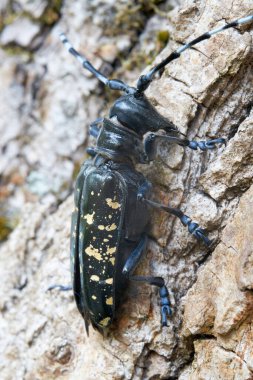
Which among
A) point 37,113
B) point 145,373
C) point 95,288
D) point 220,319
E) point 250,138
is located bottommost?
point 145,373

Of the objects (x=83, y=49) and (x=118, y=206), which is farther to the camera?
(x=83, y=49)

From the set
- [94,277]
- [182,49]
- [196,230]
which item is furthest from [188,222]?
[182,49]

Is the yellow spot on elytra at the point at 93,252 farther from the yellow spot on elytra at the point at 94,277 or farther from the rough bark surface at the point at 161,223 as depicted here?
the rough bark surface at the point at 161,223

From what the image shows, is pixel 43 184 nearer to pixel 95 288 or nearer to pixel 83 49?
pixel 83 49

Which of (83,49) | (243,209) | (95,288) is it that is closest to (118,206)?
(95,288)

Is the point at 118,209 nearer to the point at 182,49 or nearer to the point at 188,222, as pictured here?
the point at 188,222

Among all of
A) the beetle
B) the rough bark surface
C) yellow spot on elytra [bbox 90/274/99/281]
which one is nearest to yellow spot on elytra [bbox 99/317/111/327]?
the beetle

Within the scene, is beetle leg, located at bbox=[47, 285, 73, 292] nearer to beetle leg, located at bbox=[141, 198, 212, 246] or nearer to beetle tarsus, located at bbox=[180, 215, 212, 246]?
beetle leg, located at bbox=[141, 198, 212, 246]
